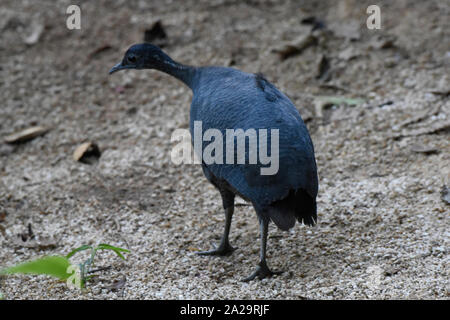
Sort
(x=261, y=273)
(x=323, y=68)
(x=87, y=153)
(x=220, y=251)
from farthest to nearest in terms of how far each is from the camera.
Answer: (x=323, y=68)
(x=87, y=153)
(x=220, y=251)
(x=261, y=273)

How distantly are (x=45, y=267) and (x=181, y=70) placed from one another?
6.57 feet

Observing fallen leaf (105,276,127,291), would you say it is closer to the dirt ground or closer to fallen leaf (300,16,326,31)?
the dirt ground

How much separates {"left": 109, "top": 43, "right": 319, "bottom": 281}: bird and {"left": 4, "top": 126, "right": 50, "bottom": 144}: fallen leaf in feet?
8.80

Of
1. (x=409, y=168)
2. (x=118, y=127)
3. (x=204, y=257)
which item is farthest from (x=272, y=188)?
(x=118, y=127)

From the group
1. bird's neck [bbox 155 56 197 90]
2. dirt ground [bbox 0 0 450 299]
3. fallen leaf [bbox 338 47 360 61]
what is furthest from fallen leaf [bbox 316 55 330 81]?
bird's neck [bbox 155 56 197 90]

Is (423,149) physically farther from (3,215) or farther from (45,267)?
(3,215)

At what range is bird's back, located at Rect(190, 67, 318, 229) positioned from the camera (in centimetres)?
367

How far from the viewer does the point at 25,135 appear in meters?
6.55

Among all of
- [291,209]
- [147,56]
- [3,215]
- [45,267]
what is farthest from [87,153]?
[291,209]

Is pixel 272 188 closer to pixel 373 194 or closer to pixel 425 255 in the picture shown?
pixel 425 255

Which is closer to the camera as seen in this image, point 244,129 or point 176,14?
point 244,129

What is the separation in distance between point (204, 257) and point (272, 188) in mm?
1073

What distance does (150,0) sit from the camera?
8578mm

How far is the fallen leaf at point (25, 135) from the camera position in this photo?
21.5 ft
